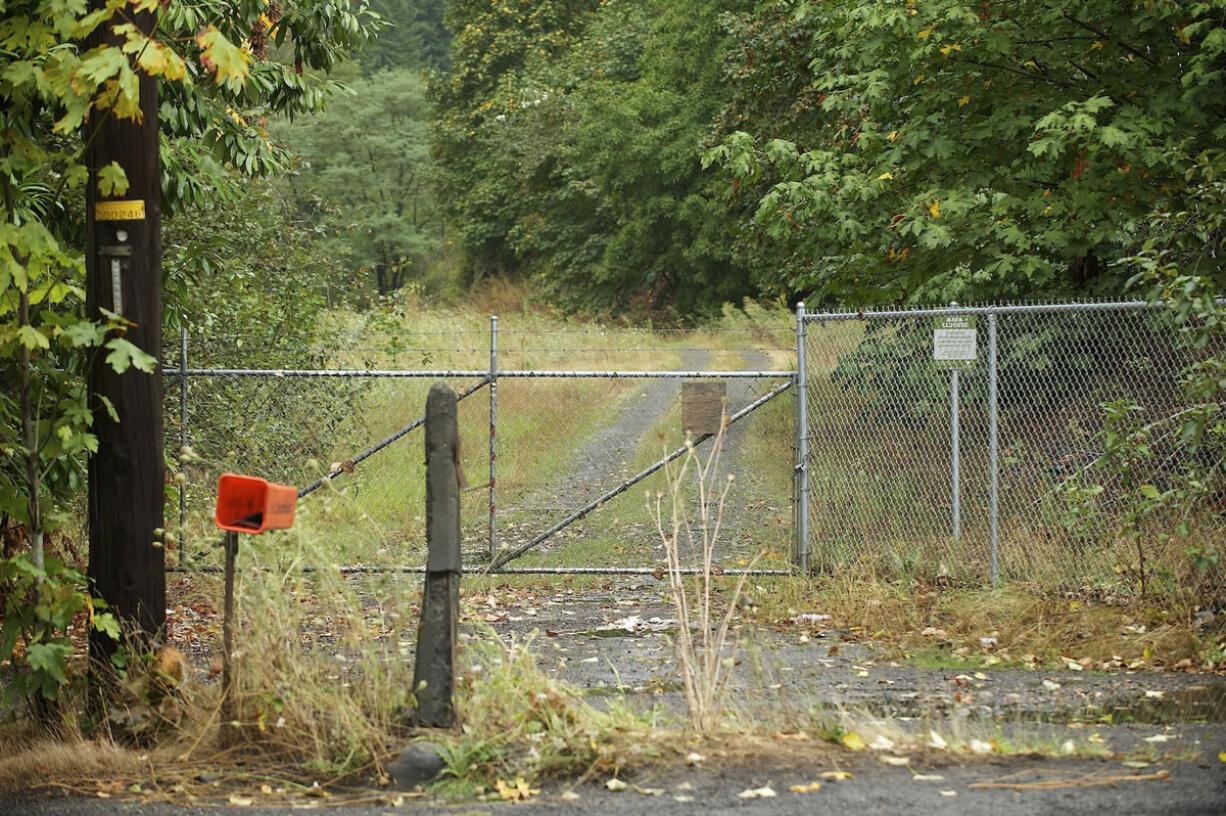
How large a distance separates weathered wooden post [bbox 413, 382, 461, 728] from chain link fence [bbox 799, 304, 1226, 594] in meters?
4.27

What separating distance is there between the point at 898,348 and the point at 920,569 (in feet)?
6.28

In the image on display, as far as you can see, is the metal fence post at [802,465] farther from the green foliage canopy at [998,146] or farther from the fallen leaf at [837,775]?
the fallen leaf at [837,775]

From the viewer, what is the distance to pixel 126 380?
6.09 m

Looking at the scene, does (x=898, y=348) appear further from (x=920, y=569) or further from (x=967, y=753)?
(x=967, y=753)

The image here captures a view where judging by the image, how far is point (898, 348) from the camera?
10.3 m

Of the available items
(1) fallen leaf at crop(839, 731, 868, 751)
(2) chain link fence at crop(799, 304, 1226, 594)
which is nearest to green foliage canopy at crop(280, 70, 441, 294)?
(2) chain link fence at crop(799, 304, 1226, 594)

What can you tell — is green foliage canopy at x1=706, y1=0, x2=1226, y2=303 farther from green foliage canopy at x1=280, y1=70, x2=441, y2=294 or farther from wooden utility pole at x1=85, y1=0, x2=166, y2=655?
green foliage canopy at x1=280, y1=70, x2=441, y2=294

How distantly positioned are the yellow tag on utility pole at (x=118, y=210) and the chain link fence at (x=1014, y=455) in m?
5.03

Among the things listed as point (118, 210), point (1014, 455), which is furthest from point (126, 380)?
point (1014, 455)

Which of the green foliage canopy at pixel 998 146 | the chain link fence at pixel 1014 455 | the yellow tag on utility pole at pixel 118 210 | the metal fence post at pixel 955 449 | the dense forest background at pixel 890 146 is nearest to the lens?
the yellow tag on utility pole at pixel 118 210

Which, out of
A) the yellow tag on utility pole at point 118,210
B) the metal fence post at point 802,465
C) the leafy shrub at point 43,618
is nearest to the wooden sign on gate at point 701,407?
the metal fence post at point 802,465

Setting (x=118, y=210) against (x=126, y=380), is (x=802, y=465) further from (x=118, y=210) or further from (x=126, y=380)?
(x=118, y=210)

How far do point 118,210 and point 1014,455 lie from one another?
6.94m

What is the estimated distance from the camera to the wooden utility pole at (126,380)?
6020 mm
